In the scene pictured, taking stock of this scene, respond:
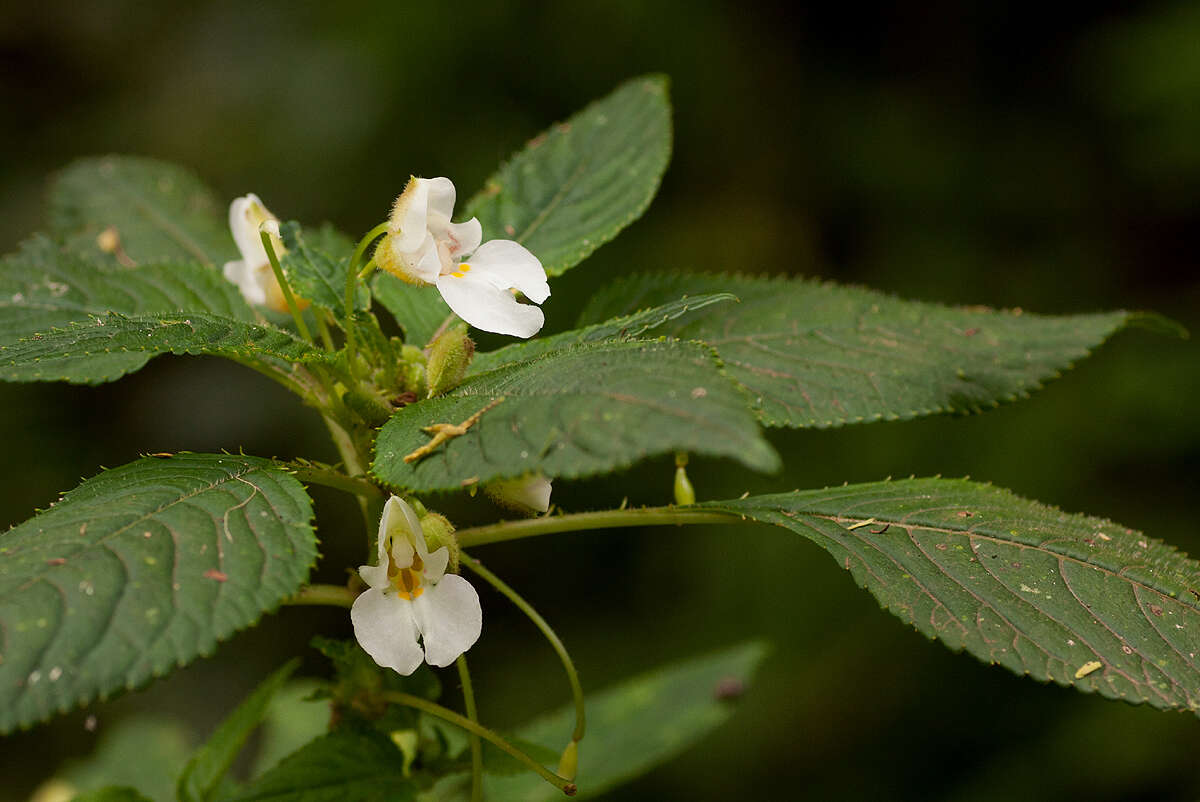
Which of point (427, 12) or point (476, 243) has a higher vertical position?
point (427, 12)

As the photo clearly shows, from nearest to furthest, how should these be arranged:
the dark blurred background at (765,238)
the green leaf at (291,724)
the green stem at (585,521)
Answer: the green stem at (585,521) → the green leaf at (291,724) → the dark blurred background at (765,238)

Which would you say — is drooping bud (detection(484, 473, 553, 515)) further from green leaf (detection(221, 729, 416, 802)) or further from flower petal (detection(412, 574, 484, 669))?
green leaf (detection(221, 729, 416, 802))

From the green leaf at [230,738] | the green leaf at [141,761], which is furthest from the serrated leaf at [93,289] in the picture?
the green leaf at [141,761]

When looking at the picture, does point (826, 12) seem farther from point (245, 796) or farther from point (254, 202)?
point (245, 796)

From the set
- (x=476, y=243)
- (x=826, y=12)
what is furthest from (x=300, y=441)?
(x=476, y=243)

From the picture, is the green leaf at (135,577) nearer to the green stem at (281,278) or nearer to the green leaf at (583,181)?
the green stem at (281,278)

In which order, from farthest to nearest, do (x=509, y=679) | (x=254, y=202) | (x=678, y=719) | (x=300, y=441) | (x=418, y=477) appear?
(x=300, y=441), (x=509, y=679), (x=678, y=719), (x=254, y=202), (x=418, y=477)
